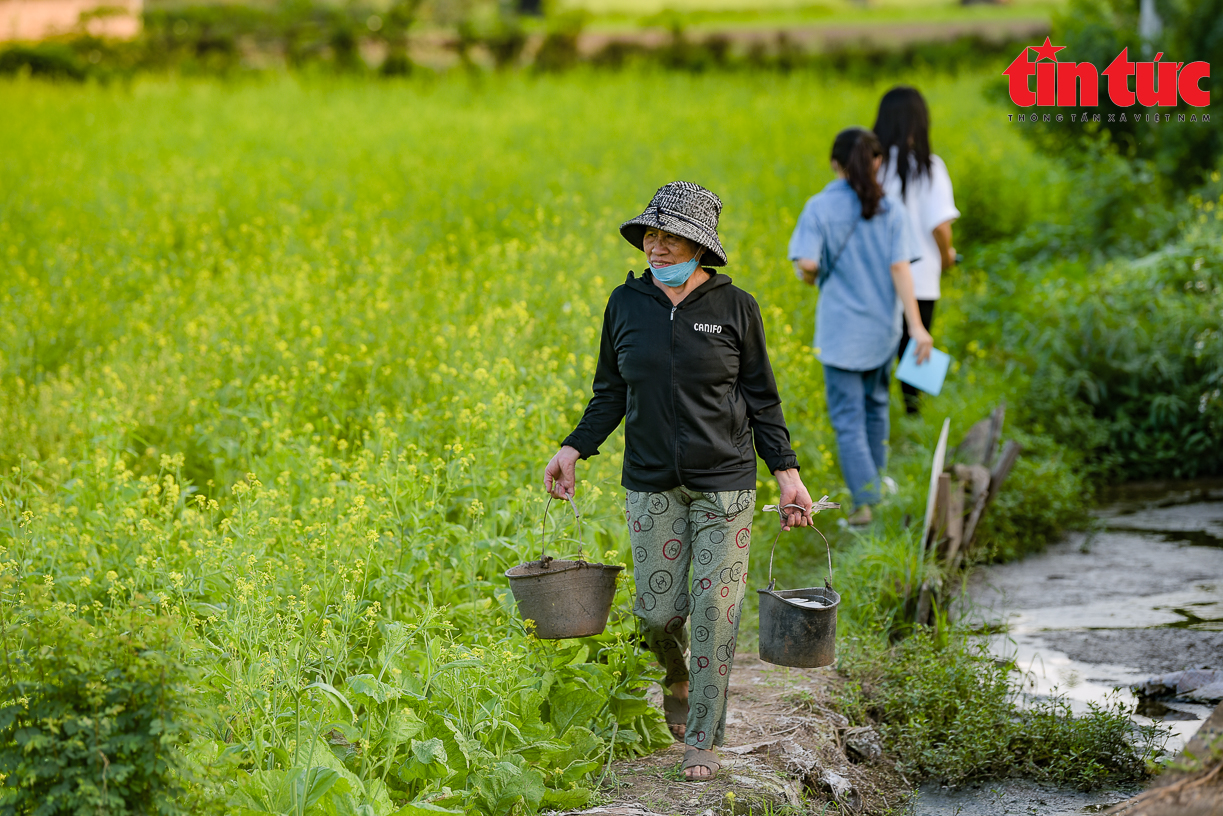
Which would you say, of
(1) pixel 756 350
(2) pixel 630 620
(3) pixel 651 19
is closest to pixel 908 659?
(2) pixel 630 620

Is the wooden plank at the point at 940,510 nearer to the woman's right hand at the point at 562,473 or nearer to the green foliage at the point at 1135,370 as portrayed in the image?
the woman's right hand at the point at 562,473

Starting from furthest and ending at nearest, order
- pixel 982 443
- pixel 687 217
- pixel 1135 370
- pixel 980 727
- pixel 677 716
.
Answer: pixel 1135 370, pixel 982 443, pixel 980 727, pixel 677 716, pixel 687 217

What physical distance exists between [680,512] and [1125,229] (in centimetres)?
856

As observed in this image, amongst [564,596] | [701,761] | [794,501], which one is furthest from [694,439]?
[701,761]

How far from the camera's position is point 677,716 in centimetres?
414

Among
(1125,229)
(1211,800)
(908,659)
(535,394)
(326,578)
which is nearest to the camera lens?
(1211,800)

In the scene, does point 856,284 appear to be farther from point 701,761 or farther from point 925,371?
point 701,761

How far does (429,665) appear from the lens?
3816 millimetres

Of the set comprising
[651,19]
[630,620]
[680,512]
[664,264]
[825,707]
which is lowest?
[825,707]

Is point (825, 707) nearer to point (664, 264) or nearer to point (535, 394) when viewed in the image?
point (664, 264)

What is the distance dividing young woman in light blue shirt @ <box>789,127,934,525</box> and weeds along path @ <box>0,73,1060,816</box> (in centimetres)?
37

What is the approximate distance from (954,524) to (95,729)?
13.2ft

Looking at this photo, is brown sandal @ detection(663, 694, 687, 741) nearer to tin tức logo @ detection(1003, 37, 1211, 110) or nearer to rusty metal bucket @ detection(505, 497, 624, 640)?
rusty metal bucket @ detection(505, 497, 624, 640)

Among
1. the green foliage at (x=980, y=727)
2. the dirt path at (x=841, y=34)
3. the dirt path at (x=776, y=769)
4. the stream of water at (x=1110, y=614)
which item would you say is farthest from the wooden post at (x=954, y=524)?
the dirt path at (x=841, y=34)
